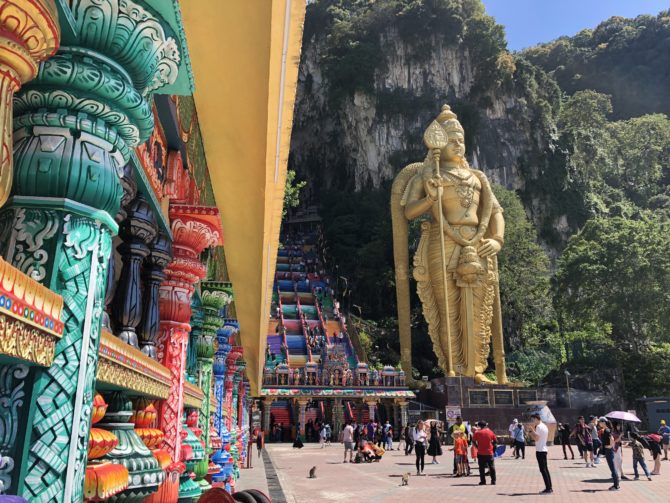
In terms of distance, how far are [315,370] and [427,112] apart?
96.2ft

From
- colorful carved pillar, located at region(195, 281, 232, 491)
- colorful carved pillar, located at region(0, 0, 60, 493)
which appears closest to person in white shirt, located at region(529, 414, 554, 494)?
colorful carved pillar, located at region(195, 281, 232, 491)

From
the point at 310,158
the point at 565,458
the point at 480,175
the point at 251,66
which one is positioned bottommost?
the point at 565,458

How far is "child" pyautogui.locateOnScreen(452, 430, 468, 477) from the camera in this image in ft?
30.7

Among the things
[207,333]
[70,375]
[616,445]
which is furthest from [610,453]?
[70,375]

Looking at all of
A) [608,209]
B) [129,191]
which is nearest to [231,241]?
[129,191]

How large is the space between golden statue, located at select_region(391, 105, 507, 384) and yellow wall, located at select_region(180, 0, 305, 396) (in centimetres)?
1459

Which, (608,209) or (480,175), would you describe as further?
(608,209)

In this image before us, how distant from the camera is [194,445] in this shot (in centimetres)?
348

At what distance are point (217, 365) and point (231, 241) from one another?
146 centimetres

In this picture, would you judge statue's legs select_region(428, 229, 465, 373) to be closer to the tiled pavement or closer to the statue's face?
the statue's face

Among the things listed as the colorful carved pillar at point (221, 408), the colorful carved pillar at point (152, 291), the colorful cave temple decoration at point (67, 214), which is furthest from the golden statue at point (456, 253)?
the colorful cave temple decoration at point (67, 214)

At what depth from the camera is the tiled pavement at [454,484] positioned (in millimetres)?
6867

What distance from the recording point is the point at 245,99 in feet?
9.77

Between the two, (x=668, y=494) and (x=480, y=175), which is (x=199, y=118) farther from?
(x=480, y=175)
